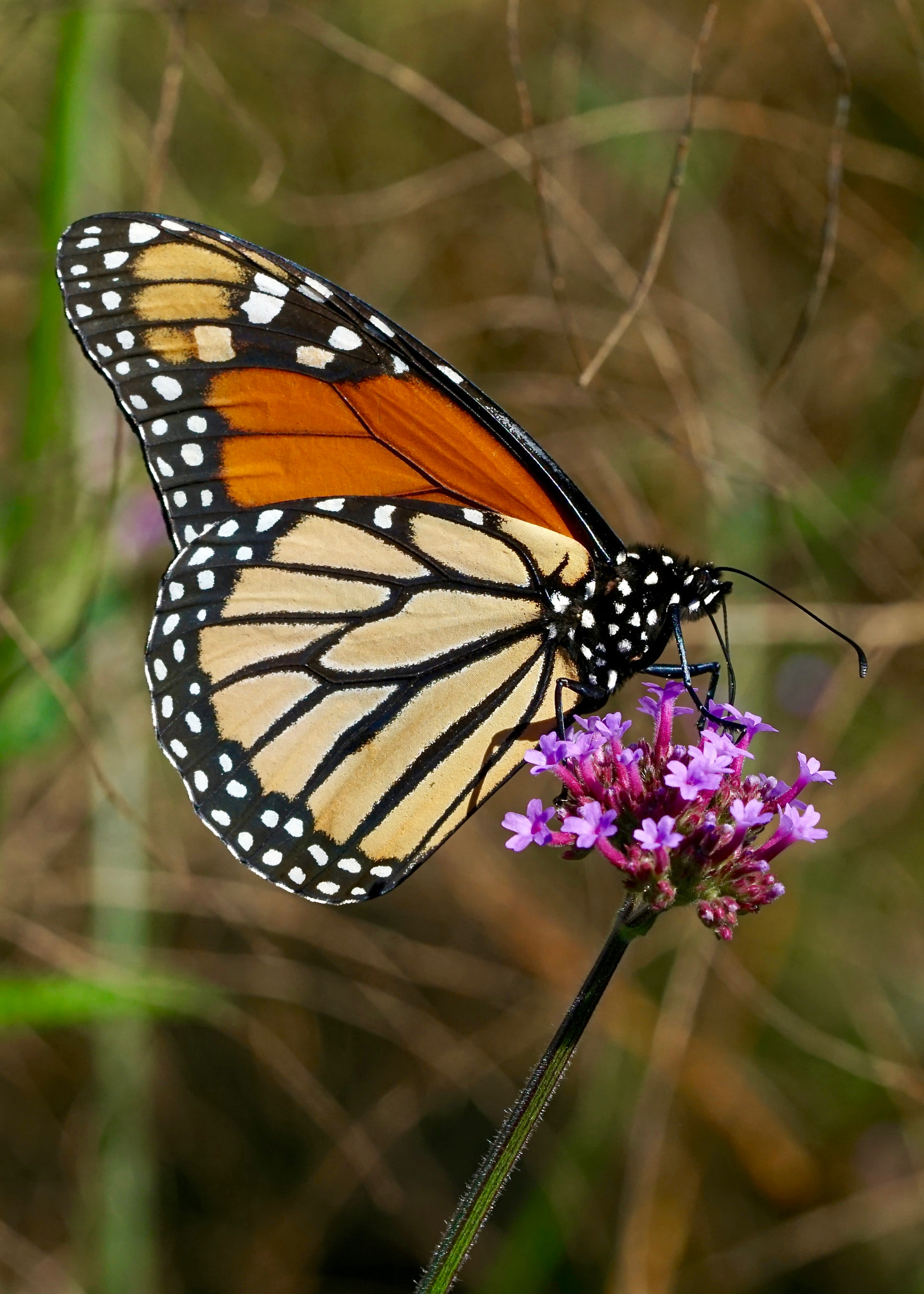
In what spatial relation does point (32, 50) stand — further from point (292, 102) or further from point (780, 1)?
point (780, 1)

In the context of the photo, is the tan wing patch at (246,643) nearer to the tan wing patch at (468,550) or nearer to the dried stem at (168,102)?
the tan wing patch at (468,550)

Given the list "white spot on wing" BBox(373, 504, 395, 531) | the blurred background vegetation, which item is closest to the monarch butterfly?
"white spot on wing" BBox(373, 504, 395, 531)

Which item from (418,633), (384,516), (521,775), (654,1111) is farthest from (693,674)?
(521,775)

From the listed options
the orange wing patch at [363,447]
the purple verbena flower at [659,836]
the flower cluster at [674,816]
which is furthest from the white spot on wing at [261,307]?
the purple verbena flower at [659,836]

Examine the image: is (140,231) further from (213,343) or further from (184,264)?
(213,343)

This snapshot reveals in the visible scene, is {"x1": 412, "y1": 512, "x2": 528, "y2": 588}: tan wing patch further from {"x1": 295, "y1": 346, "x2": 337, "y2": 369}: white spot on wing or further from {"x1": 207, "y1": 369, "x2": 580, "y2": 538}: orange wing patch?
{"x1": 295, "y1": 346, "x2": 337, "y2": 369}: white spot on wing

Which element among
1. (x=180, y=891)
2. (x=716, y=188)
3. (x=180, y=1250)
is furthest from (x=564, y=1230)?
(x=716, y=188)
